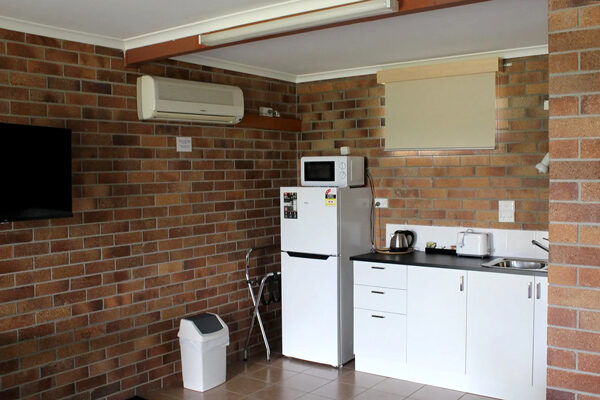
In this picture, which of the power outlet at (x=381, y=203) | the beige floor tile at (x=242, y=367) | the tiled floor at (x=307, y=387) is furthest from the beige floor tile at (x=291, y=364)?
the power outlet at (x=381, y=203)

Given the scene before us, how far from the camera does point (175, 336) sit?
4.42 m

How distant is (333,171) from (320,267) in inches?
31.5

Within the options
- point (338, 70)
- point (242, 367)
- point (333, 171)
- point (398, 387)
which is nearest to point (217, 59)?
point (338, 70)

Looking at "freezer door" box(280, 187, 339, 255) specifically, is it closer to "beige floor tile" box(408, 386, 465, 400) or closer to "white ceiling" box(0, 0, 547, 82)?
"white ceiling" box(0, 0, 547, 82)

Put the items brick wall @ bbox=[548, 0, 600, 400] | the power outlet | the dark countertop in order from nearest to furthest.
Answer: brick wall @ bbox=[548, 0, 600, 400]
the dark countertop
the power outlet

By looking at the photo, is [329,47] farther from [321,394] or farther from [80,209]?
[321,394]

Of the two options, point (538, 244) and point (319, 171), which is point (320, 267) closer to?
point (319, 171)

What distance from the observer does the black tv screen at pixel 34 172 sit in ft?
10.6

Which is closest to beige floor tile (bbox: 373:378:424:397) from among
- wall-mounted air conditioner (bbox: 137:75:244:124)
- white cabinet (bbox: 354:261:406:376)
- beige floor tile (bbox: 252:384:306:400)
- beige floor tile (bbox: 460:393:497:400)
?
white cabinet (bbox: 354:261:406:376)

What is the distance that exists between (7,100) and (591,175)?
309 cm

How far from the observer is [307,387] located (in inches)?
171

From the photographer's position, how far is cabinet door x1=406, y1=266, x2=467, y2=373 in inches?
164

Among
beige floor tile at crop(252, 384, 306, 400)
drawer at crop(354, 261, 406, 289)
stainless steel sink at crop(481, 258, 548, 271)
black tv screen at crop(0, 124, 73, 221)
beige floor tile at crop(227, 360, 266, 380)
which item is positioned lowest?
beige floor tile at crop(252, 384, 306, 400)

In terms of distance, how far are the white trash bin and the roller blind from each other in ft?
6.87
